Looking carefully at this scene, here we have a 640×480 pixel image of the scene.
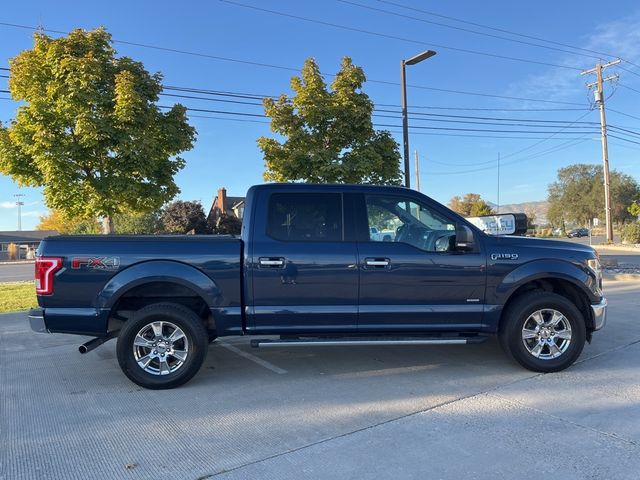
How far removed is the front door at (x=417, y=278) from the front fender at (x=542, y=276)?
0.23m

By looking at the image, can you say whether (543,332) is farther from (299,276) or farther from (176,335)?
(176,335)

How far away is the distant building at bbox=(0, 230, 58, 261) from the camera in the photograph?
69.4 meters

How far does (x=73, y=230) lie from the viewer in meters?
59.7

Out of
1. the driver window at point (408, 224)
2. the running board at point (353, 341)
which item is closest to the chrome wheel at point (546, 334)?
the running board at point (353, 341)

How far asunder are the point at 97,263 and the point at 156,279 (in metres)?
0.57

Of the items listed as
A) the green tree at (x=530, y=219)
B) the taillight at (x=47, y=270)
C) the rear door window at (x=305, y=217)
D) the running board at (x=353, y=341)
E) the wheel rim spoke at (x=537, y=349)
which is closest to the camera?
the taillight at (x=47, y=270)

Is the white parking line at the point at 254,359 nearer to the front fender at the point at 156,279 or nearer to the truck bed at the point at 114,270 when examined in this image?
the truck bed at the point at 114,270

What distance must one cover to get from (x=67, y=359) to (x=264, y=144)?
7985 millimetres

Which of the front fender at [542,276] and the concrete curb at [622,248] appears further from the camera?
the concrete curb at [622,248]

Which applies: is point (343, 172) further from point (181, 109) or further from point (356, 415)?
point (356, 415)

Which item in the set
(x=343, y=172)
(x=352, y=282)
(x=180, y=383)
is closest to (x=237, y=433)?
(x=180, y=383)

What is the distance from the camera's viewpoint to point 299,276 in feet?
15.8

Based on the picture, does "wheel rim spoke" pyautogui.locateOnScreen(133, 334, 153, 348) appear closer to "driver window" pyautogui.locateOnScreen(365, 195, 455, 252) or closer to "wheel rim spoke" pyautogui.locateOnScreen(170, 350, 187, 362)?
"wheel rim spoke" pyautogui.locateOnScreen(170, 350, 187, 362)

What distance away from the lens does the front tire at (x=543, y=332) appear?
502 centimetres
